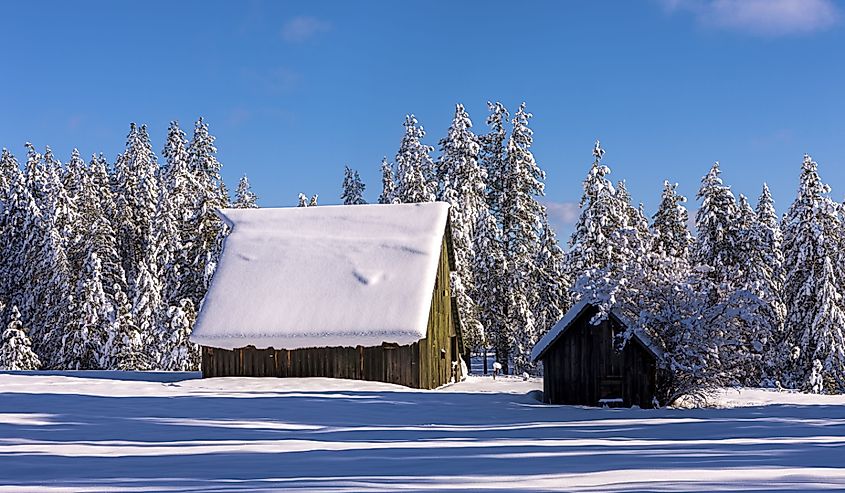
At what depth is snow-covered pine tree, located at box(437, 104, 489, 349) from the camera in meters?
47.3

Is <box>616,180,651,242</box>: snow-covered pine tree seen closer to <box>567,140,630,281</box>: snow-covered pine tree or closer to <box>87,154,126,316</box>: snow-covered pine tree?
<box>567,140,630,281</box>: snow-covered pine tree

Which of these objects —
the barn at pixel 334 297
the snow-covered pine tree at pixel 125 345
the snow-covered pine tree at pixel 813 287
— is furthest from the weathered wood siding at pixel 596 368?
the snow-covered pine tree at pixel 125 345

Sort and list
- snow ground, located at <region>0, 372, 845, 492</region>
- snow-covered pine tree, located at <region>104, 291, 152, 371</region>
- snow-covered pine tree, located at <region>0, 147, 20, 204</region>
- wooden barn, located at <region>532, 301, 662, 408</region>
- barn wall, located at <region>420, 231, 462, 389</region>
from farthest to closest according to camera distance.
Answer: snow-covered pine tree, located at <region>0, 147, 20, 204</region>
snow-covered pine tree, located at <region>104, 291, 152, 371</region>
barn wall, located at <region>420, 231, 462, 389</region>
wooden barn, located at <region>532, 301, 662, 408</region>
snow ground, located at <region>0, 372, 845, 492</region>

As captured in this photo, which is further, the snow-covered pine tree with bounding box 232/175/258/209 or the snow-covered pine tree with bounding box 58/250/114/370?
the snow-covered pine tree with bounding box 232/175/258/209

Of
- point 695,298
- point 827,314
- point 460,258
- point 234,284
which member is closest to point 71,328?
point 234,284

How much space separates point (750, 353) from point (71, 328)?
37915mm

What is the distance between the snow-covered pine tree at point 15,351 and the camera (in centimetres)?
4581

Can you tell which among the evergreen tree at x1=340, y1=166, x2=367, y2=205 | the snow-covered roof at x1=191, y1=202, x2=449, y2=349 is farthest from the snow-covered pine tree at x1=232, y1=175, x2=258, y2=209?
the snow-covered roof at x1=191, y1=202, x2=449, y2=349

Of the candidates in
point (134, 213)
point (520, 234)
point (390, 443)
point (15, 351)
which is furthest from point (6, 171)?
point (390, 443)

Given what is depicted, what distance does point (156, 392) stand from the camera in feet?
87.5

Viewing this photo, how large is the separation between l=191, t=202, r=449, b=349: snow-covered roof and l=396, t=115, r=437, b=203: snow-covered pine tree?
A: 55.0 feet

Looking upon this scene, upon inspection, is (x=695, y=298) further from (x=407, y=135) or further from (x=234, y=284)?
(x=407, y=135)

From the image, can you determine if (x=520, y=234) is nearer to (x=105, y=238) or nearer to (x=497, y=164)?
(x=497, y=164)

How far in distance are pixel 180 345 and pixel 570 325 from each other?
28.0 m
